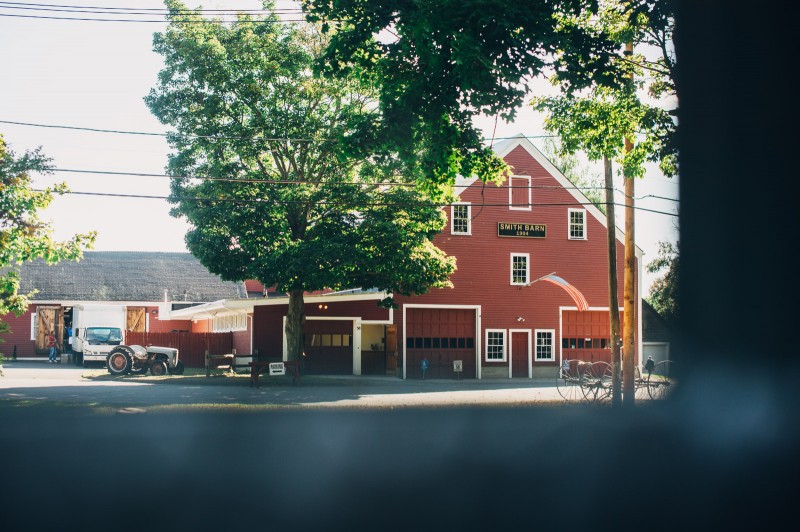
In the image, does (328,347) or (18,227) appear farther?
(328,347)

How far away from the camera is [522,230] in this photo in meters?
36.2

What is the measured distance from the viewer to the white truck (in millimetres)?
38000

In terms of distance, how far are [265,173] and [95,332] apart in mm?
14800

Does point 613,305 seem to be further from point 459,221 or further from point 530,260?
point 530,260

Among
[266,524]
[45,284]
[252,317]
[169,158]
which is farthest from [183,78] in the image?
[45,284]

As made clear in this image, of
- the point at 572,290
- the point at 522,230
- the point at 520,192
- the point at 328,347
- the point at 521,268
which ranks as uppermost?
the point at 520,192

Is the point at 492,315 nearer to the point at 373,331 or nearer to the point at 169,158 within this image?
the point at 373,331

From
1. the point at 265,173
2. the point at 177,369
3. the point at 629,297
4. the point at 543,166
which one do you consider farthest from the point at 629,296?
the point at 177,369

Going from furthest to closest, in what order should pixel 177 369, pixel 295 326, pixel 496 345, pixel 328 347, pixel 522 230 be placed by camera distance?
pixel 522 230, pixel 496 345, pixel 328 347, pixel 177 369, pixel 295 326

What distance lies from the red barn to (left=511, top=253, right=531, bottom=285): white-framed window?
45 millimetres

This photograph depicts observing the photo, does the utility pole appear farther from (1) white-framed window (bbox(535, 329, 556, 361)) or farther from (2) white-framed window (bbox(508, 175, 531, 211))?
(1) white-framed window (bbox(535, 329, 556, 361))

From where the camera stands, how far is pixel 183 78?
28078 mm

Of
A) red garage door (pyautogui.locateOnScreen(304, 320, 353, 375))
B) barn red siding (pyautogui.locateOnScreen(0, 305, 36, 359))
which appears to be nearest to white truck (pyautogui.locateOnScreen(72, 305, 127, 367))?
barn red siding (pyautogui.locateOnScreen(0, 305, 36, 359))

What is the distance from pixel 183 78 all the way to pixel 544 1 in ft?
55.6
